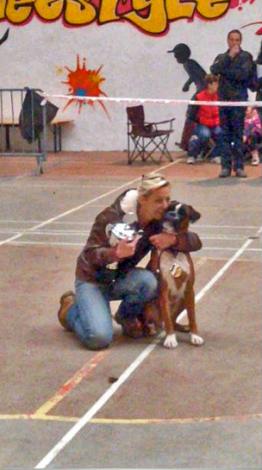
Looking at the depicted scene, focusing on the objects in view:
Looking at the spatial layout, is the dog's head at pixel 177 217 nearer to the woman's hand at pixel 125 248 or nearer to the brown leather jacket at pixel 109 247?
the brown leather jacket at pixel 109 247

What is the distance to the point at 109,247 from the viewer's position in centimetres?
783

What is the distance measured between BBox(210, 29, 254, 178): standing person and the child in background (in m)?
1.26

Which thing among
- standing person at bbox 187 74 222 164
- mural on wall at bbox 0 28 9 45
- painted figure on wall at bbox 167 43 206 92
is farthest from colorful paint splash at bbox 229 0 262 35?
mural on wall at bbox 0 28 9 45

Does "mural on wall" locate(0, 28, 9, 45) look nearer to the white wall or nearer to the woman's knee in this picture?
the white wall

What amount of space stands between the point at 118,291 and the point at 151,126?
35.4ft

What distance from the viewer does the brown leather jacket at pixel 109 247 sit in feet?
25.7

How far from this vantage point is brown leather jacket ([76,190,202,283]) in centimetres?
783

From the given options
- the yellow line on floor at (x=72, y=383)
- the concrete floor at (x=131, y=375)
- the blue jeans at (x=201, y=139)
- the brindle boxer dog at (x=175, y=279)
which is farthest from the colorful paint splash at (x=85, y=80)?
the yellow line on floor at (x=72, y=383)

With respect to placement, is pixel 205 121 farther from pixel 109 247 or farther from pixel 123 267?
pixel 109 247

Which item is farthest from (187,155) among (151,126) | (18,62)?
(18,62)

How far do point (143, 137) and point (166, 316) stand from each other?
35.3 ft

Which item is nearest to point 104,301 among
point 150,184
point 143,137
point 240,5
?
point 150,184

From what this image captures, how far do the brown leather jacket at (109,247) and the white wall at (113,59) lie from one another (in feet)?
37.5

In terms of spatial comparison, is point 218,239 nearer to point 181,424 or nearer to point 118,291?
point 118,291
